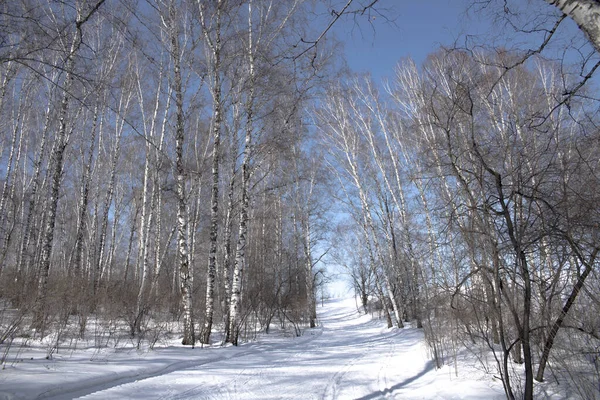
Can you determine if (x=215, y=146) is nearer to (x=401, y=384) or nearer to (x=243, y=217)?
(x=243, y=217)

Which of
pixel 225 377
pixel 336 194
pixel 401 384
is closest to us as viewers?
pixel 225 377

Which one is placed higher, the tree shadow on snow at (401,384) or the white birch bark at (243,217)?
the white birch bark at (243,217)

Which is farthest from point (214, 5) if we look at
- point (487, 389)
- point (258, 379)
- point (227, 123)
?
point (487, 389)

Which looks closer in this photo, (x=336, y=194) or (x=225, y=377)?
(x=225, y=377)

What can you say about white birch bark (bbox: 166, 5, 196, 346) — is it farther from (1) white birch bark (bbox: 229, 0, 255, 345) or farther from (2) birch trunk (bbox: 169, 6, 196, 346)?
(1) white birch bark (bbox: 229, 0, 255, 345)

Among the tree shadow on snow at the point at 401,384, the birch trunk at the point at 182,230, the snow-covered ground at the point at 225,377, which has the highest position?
the birch trunk at the point at 182,230

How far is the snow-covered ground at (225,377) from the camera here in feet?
12.6

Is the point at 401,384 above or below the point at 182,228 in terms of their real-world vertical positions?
below

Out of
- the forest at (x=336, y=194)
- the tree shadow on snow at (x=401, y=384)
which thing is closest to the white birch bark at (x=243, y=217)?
the forest at (x=336, y=194)

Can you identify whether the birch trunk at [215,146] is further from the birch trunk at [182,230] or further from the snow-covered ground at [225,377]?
the snow-covered ground at [225,377]

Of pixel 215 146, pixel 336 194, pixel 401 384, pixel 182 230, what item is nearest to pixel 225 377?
pixel 401 384

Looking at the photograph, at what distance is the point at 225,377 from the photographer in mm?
5121

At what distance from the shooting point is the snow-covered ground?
152 inches

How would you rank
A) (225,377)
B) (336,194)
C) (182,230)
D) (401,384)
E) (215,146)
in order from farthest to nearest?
(336,194) → (215,146) → (182,230) → (401,384) → (225,377)
